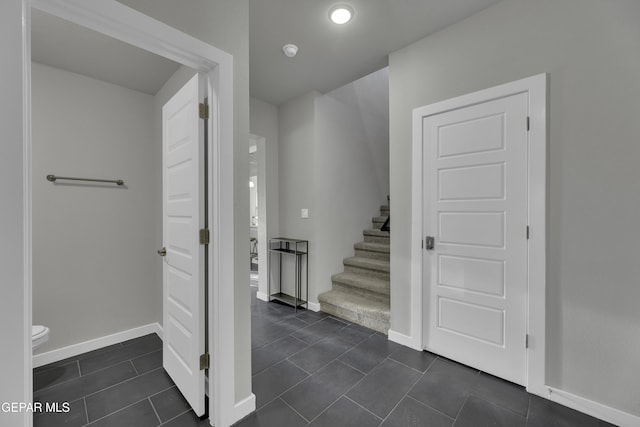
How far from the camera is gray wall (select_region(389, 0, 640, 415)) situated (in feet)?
4.99

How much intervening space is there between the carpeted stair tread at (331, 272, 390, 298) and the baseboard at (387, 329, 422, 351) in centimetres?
48

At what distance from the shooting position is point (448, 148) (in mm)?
2158

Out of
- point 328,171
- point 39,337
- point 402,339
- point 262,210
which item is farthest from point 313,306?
point 39,337

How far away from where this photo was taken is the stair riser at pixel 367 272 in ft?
10.6

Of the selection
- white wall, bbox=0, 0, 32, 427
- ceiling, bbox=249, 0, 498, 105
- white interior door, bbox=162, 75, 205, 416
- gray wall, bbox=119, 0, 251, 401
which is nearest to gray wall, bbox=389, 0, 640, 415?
ceiling, bbox=249, 0, 498, 105

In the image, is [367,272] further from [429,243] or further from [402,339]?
[429,243]

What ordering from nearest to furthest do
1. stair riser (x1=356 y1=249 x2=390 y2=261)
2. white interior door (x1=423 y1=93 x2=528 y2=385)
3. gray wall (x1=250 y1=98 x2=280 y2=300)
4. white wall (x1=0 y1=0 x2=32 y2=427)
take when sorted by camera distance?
white wall (x1=0 y1=0 x2=32 y2=427), white interior door (x1=423 y1=93 x2=528 y2=385), stair riser (x1=356 y1=249 x2=390 y2=261), gray wall (x1=250 y1=98 x2=280 y2=300)

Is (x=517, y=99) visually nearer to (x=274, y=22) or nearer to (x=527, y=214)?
(x=527, y=214)

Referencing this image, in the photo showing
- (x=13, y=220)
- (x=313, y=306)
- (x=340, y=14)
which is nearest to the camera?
(x=13, y=220)

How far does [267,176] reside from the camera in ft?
12.0

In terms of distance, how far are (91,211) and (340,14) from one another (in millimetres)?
2688

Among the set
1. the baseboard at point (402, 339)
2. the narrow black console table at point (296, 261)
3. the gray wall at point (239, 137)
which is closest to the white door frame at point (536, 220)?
the baseboard at point (402, 339)

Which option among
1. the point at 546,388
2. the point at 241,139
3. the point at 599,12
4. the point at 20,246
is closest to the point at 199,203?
the point at 241,139

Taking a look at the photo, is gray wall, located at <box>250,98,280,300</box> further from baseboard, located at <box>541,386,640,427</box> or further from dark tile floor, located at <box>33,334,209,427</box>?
baseboard, located at <box>541,386,640,427</box>
